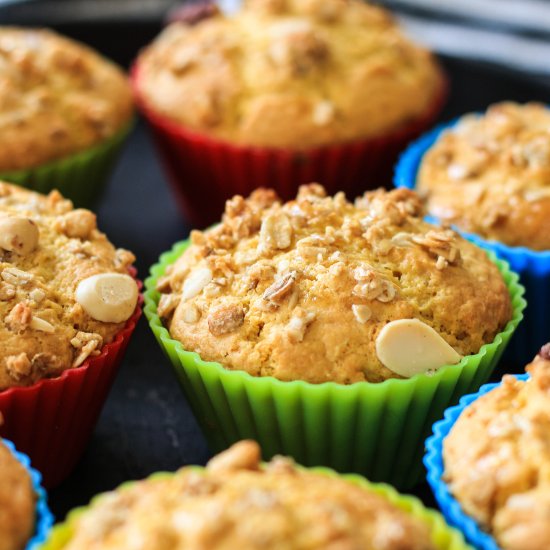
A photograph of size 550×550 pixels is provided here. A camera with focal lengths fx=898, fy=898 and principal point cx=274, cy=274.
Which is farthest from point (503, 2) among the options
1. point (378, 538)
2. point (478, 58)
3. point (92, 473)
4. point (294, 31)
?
point (378, 538)

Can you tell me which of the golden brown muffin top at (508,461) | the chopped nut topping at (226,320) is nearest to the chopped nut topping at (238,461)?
the golden brown muffin top at (508,461)

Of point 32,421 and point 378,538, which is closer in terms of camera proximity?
point 378,538

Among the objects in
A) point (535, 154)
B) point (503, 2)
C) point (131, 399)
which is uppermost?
point (535, 154)

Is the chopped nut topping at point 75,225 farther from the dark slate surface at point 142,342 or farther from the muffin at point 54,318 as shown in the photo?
the dark slate surface at point 142,342

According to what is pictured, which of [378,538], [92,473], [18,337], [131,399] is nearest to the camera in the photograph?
[378,538]

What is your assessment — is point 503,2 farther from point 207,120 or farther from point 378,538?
point 378,538

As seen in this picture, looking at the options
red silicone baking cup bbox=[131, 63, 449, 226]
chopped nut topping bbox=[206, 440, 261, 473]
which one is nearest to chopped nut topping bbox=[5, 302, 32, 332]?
chopped nut topping bbox=[206, 440, 261, 473]
